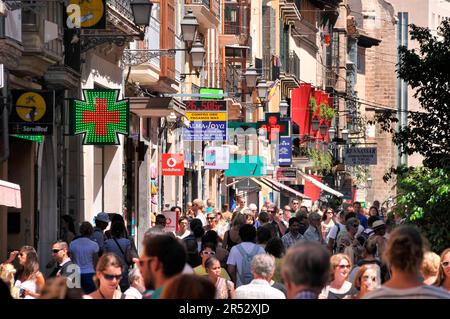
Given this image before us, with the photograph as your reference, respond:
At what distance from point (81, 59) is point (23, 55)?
5.52 m

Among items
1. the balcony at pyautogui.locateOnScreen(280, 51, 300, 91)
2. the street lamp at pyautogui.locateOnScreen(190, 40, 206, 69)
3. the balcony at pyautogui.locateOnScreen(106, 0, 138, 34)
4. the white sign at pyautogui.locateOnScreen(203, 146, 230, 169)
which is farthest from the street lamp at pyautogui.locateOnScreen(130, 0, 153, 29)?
the balcony at pyautogui.locateOnScreen(280, 51, 300, 91)

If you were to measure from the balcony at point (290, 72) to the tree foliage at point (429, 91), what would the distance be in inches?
1818

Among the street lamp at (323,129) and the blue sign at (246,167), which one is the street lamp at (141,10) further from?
the street lamp at (323,129)

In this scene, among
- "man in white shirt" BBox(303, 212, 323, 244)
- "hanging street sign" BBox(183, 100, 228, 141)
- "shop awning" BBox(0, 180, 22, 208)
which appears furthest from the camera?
"hanging street sign" BBox(183, 100, 228, 141)

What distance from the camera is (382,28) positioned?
5157 inches

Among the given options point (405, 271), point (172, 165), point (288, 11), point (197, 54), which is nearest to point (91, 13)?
point (197, 54)

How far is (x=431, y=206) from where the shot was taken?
21.3 metres

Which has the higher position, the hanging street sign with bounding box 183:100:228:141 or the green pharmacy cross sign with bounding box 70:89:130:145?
the hanging street sign with bounding box 183:100:228:141

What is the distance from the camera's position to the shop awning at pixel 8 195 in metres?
18.2

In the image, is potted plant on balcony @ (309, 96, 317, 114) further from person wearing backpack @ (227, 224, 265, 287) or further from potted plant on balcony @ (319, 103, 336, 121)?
person wearing backpack @ (227, 224, 265, 287)

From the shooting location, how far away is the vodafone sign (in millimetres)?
37562

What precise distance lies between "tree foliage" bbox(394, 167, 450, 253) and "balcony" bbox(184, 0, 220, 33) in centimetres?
2234

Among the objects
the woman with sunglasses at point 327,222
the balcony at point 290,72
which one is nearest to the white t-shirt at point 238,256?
the woman with sunglasses at point 327,222
